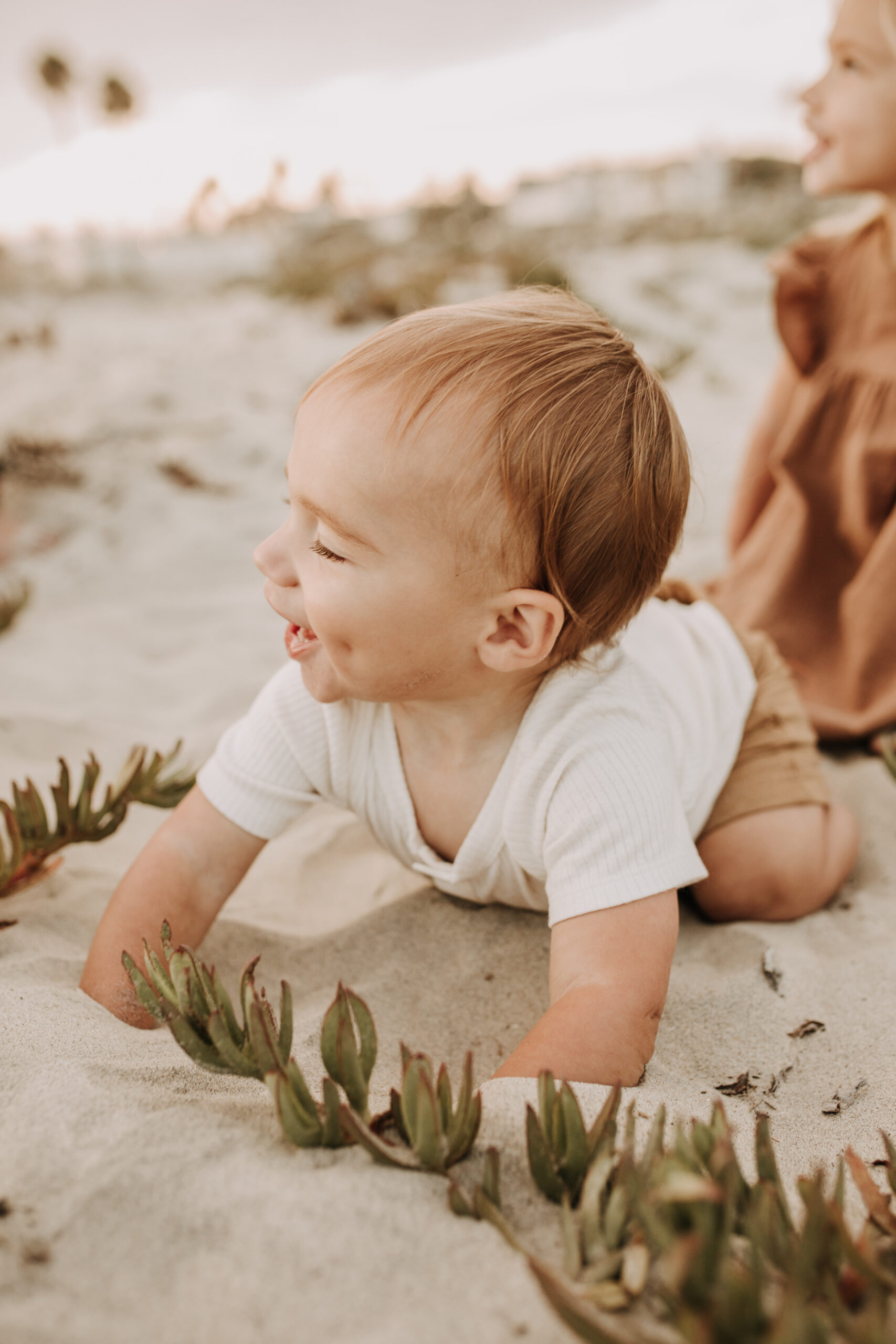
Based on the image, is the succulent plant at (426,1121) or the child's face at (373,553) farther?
the child's face at (373,553)

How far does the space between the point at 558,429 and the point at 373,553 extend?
0.96 ft

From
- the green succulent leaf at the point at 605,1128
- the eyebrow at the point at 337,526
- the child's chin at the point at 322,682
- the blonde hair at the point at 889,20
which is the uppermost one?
the blonde hair at the point at 889,20

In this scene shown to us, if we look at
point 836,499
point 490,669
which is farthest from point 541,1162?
point 836,499

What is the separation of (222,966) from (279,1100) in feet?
2.45

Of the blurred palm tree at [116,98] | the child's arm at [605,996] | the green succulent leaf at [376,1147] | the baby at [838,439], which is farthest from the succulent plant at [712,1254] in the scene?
the blurred palm tree at [116,98]

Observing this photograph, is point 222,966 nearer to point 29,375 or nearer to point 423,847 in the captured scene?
point 423,847

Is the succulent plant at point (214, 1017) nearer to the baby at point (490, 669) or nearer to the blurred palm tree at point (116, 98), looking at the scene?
the baby at point (490, 669)

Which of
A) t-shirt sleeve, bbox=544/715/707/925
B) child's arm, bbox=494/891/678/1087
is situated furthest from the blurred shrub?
child's arm, bbox=494/891/678/1087

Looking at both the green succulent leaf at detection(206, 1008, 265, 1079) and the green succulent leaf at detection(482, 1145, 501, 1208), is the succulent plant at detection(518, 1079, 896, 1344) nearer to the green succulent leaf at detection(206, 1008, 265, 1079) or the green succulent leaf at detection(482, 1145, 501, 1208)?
the green succulent leaf at detection(482, 1145, 501, 1208)

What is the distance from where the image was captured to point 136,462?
4273 mm

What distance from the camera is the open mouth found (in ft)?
4.82

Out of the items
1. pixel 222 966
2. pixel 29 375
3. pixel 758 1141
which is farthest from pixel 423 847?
pixel 29 375

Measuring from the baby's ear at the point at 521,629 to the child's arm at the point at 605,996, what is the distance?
364mm

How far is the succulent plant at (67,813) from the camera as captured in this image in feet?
5.47
